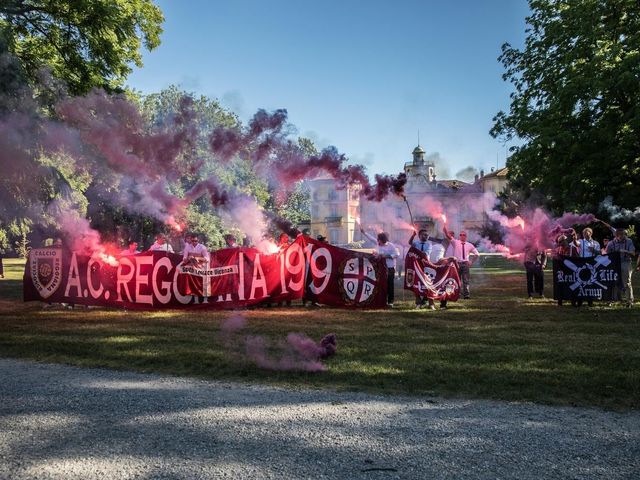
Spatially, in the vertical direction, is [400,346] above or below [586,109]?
below

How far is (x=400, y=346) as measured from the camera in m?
9.05

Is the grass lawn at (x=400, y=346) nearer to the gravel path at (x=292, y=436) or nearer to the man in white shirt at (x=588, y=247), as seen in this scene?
the gravel path at (x=292, y=436)

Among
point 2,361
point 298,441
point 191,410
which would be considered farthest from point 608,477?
point 2,361

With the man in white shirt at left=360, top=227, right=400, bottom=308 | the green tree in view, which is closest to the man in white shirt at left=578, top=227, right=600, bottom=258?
the man in white shirt at left=360, top=227, right=400, bottom=308

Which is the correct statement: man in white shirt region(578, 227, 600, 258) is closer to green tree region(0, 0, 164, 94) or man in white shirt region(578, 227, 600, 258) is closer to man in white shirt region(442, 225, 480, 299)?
man in white shirt region(442, 225, 480, 299)

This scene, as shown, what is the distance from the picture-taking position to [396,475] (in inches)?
155

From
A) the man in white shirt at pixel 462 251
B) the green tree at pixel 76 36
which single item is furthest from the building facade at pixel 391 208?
the green tree at pixel 76 36

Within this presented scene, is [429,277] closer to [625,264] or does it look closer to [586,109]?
[625,264]

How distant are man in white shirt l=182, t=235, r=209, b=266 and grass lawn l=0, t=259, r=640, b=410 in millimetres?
1431

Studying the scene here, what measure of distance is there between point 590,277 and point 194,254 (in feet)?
34.7

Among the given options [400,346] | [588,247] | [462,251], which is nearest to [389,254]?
[462,251]

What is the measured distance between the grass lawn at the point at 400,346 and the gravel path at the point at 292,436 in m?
0.72

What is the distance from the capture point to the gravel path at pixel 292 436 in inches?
160

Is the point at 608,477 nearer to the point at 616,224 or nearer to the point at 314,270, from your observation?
the point at 314,270
